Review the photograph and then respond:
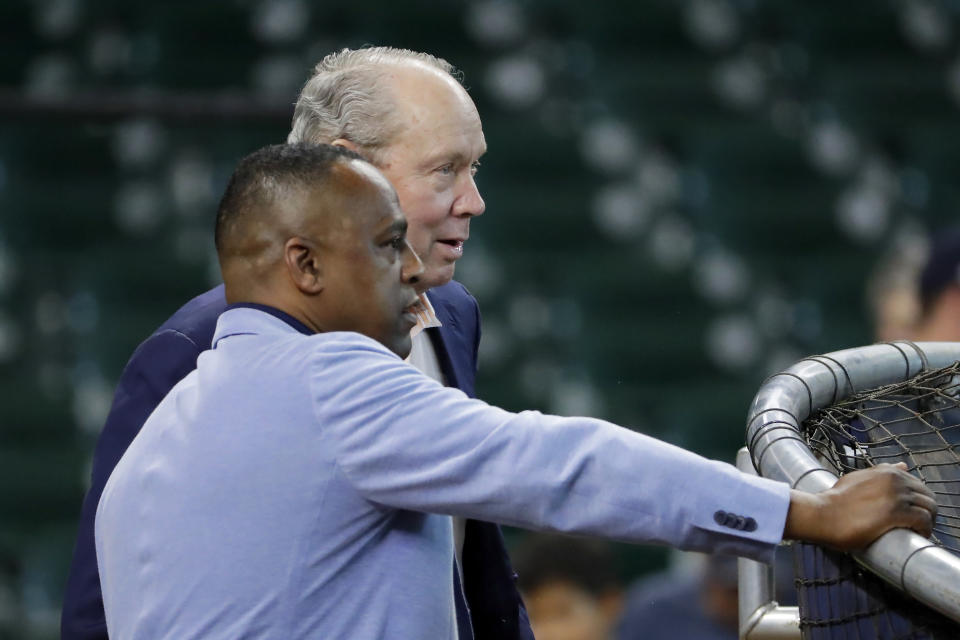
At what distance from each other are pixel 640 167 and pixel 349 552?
3.27 m

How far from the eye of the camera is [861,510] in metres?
0.92

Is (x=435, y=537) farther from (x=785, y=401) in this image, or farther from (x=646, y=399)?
(x=646, y=399)

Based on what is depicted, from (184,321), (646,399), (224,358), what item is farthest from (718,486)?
(646,399)

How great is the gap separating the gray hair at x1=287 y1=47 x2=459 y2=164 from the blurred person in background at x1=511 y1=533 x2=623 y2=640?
60.1 inches

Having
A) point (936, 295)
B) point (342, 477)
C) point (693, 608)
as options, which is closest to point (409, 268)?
point (342, 477)

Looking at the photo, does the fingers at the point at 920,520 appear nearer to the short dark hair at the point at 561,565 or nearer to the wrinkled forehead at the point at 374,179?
the wrinkled forehead at the point at 374,179

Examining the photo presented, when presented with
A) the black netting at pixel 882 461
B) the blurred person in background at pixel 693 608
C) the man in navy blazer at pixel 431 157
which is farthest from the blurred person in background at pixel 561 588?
the black netting at pixel 882 461

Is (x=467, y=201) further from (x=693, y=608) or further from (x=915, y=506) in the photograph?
(x=693, y=608)

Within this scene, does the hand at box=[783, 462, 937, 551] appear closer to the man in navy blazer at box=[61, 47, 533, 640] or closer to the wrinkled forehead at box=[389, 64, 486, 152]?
the man in navy blazer at box=[61, 47, 533, 640]

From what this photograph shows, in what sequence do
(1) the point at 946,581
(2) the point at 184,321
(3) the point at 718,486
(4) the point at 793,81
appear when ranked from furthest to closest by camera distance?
(4) the point at 793,81, (2) the point at 184,321, (3) the point at 718,486, (1) the point at 946,581

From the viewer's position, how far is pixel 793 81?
4293 mm

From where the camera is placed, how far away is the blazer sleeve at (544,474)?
954 mm

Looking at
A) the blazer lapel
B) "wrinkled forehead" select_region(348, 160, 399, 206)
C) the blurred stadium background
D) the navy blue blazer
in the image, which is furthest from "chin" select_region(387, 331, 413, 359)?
the blurred stadium background

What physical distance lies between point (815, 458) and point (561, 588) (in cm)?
187
